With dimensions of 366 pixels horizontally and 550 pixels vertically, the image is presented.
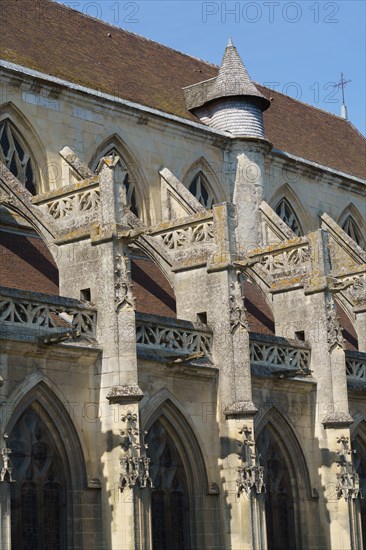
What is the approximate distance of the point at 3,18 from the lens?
3061 cm

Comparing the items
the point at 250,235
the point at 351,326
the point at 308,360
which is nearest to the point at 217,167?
the point at 250,235

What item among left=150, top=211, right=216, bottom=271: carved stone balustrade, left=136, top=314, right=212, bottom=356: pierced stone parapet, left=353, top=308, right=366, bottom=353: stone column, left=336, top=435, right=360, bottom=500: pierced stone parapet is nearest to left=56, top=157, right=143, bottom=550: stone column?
left=136, top=314, right=212, bottom=356: pierced stone parapet

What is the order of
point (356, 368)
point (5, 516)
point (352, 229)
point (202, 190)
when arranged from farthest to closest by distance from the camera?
point (352, 229) → point (202, 190) → point (356, 368) → point (5, 516)

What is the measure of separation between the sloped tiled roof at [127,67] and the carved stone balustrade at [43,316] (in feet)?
29.1

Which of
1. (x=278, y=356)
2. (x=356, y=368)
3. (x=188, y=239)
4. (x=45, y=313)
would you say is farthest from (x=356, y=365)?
(x=45, y=313)

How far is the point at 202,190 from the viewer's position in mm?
32688

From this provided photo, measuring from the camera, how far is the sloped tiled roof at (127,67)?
99.5ft

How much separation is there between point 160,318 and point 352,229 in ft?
51.8

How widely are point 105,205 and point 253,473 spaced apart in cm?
533

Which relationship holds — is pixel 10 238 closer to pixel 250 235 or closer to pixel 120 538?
pixel 120 538

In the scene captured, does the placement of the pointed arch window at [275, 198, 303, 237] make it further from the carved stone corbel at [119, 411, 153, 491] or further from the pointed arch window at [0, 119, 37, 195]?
the carved stone corbel at [119, 411, 153, 491]

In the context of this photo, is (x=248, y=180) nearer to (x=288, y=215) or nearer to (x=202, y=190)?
(x=202, y=190)

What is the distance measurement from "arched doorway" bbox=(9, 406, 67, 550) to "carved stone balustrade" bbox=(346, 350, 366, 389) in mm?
8665

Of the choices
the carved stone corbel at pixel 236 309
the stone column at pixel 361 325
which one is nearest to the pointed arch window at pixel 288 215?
the stone column at pixel 361 325
